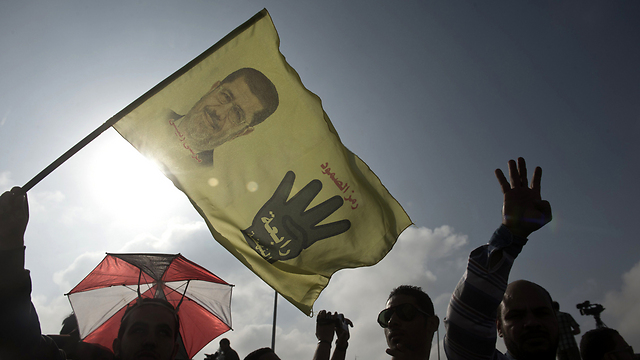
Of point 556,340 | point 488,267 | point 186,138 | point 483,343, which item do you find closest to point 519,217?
point 488,267

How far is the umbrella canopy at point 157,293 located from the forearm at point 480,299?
238 inches

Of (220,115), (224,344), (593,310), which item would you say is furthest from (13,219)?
(593,310)

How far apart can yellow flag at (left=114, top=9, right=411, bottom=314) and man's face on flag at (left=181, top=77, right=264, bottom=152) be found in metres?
0.01

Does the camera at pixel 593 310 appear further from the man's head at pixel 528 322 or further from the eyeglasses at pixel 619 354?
the man's head at pixel 528 322

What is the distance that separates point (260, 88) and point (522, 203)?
288 cm

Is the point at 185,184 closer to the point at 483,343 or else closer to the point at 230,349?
the point at 230,349

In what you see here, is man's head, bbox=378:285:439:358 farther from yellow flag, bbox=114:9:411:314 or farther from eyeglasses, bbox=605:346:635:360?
eyeglasses, bbox=605:346:635:360

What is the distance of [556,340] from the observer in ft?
7.10

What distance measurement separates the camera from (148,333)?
103 inches

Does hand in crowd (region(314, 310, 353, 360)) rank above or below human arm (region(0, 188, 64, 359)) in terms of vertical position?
above

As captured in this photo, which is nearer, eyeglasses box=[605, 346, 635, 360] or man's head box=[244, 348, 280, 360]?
eyeglasses box=[605, 346, 635, 360]

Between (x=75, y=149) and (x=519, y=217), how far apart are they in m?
3.22

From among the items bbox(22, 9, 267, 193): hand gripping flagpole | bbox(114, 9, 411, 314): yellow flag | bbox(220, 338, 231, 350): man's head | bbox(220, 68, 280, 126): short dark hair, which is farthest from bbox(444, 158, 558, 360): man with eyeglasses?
bbox(220, 338, 231, 350): man's head

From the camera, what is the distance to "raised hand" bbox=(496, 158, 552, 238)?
1844 millimetres
